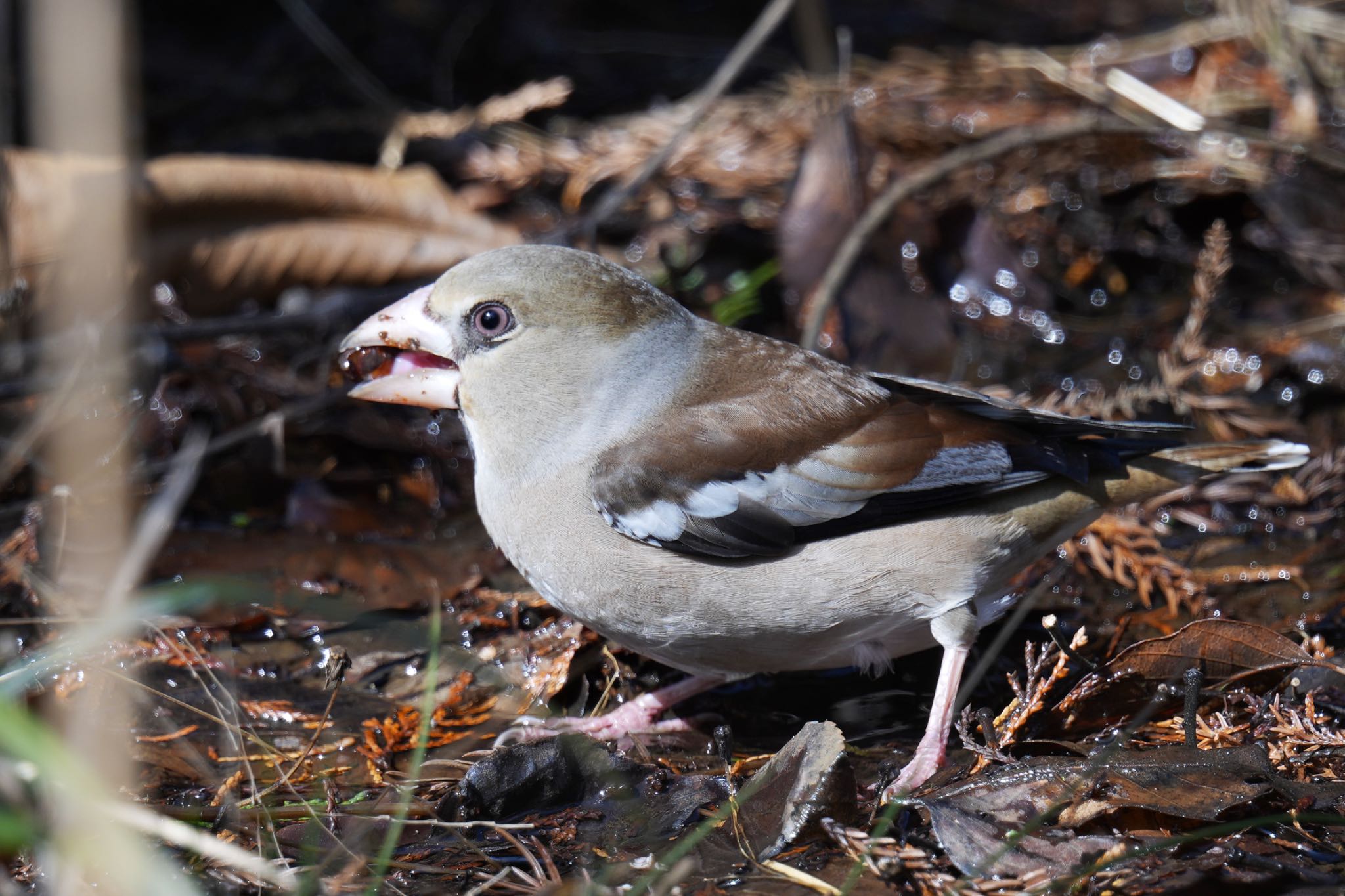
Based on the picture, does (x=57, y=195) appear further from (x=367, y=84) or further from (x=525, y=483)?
(x=525, y=483)

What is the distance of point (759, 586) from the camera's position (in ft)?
10.9

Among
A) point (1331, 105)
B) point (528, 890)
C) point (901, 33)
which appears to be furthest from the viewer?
point (901, 33)

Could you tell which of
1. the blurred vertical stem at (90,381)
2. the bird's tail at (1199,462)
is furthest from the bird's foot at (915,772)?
the blurred vertical stem at (90,381)

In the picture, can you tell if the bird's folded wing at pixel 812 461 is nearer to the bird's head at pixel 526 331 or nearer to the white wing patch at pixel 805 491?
the white wing patch at pixel 805 491

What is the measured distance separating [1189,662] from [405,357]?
2517mm

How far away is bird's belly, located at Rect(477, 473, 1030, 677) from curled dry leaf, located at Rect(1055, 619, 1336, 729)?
44 cm

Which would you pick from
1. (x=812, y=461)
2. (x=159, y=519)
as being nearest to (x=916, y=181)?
(x=812, y=461)

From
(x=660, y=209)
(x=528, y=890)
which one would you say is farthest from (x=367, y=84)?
(x=528, y=890)

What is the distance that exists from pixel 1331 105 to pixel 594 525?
518 cm

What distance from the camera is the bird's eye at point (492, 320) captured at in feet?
11.9

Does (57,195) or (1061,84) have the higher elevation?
(1061,84)

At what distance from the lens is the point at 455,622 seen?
163 inches

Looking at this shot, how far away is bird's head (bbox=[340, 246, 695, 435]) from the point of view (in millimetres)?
3604

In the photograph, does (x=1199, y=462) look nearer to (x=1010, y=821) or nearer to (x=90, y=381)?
(x=1010, y=821)
